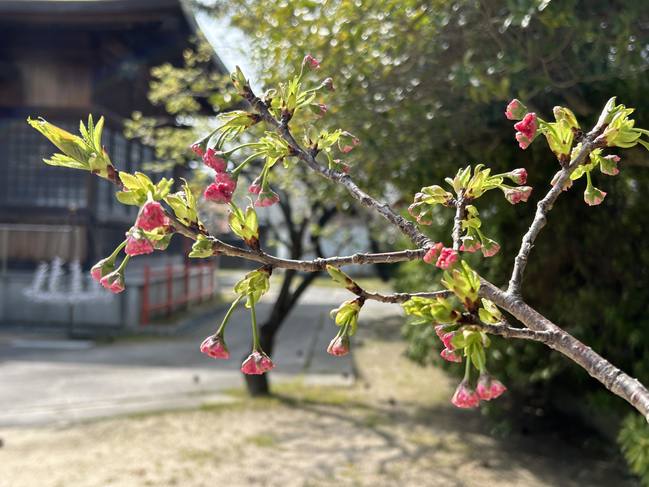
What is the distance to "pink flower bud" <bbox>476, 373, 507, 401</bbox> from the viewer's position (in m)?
0.81

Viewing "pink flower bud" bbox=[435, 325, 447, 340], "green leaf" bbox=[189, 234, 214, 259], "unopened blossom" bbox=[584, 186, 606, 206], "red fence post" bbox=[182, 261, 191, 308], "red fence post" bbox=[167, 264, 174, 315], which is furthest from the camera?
"red fence post" bbox=[182, 261, 191, 308]

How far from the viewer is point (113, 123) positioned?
11.7 meters

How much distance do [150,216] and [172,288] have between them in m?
13.5

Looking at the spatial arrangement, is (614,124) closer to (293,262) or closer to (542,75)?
(293,262)

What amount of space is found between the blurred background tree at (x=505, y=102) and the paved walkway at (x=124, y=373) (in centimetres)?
328

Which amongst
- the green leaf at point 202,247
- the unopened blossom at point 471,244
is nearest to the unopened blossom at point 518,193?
the unopened blossom at point 471,244

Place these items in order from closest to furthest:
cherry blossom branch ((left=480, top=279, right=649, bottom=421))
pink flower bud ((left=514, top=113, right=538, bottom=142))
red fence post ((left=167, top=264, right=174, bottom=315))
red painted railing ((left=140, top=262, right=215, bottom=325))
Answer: cherry blossom branch ((left=480, top=279, right=649, bottom=421)), pink flower bud ((left=514, top=113, right=538, bottom=142)), red painted railing ((left=140, top=262, right=215, bottom=325)), red fence post ((left=167, top=264, right=174, bottom=315))

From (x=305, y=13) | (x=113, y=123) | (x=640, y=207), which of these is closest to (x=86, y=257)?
(x=113, y=123)

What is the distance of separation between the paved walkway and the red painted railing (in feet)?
3.46

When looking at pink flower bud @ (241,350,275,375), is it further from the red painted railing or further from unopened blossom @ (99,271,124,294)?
the red painted railing

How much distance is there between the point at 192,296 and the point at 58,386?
785 cm

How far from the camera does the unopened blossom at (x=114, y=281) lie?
1.03 metres

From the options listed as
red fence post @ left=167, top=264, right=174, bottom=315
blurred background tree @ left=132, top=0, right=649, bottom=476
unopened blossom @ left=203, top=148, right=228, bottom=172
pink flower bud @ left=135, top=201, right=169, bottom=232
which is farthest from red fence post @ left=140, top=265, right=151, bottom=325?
pink flower bud @ left=135, top=201, right=169, bottom=232

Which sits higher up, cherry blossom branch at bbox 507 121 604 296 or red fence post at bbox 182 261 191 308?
cherry blossom branch at bbox 507 121 604 296
